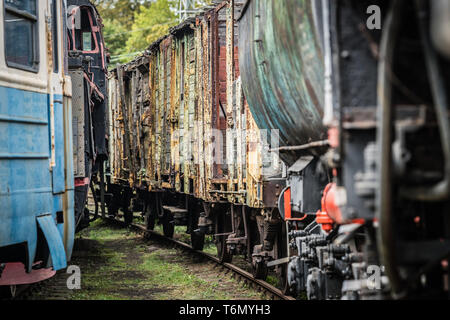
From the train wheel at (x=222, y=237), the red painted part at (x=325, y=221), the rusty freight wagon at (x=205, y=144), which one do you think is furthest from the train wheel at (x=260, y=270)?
the red painted part at (x=325, y=221)

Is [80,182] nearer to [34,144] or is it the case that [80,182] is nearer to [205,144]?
[34,144]

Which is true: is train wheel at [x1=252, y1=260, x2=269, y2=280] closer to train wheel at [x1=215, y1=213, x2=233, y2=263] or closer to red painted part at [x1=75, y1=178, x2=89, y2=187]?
train wheel at [x1=215, y1=213, x2=233, y2=263]

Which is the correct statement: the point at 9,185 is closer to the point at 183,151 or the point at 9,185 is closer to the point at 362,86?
the point at 362,86

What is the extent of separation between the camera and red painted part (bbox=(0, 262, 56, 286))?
5.75m

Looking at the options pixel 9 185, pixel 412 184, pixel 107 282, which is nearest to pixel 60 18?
pixel 9 185

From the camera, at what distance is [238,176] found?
9.30 metres

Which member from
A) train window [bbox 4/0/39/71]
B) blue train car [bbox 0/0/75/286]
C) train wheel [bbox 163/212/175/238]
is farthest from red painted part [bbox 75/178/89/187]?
train wheel [bbox 163/212/175/238]

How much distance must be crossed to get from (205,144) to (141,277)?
8.47 feet

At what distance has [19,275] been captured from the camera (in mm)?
6094

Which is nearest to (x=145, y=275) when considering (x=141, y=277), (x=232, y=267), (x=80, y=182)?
(x=141, y=277)

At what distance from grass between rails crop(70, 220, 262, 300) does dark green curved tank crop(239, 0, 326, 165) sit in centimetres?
346

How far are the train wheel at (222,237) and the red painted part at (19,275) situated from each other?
568cm

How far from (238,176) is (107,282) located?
288 centimetres

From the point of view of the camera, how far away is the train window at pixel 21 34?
17.5 feet
